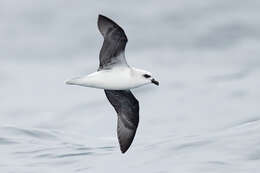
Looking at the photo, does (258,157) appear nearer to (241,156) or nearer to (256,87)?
(241,156)

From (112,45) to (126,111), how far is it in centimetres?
176

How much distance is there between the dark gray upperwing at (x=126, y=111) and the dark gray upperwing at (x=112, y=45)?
1287mm

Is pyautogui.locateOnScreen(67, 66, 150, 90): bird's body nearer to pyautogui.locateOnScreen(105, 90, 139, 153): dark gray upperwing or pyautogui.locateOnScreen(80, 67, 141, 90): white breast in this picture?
pyautogui.locateOnScreen(80, 67, 141, 90): white breast

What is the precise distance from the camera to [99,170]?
2005 centimetres

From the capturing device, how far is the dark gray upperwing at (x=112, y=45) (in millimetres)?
17250

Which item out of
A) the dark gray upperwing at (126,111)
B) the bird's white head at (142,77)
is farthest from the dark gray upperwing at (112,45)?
the dark gray upperwing at (126,111)

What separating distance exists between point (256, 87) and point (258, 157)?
869 centimetres

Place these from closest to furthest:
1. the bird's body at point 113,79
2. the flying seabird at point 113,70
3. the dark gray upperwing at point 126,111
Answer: the bird's body at point 113,79, the flying seabird at point 113,70, the dark gray upperwing at point 126,111

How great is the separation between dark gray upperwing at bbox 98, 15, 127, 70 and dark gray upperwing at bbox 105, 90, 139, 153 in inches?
50.7

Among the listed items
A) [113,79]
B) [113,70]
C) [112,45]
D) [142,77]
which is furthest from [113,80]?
[112,45]

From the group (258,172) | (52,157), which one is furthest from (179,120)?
(258,172)

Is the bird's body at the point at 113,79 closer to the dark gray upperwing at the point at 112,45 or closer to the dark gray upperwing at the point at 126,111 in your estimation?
the dark gray upperwing at the point at 112,45

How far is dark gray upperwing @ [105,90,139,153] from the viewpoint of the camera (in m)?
18.7

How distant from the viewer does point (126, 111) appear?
18.8m
